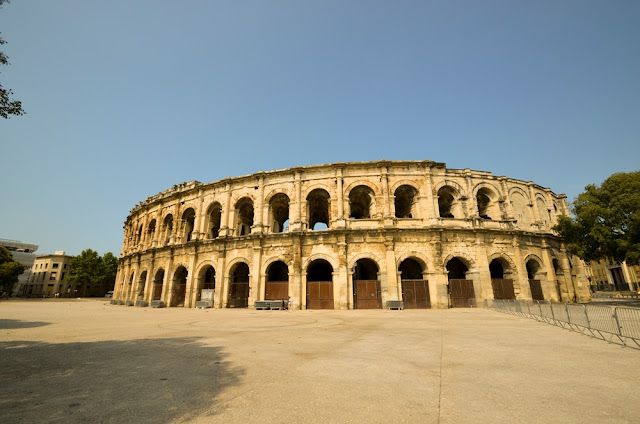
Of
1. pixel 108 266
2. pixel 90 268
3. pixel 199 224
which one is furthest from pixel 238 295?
pixel 108 266

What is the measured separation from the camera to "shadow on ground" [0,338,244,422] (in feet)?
10.3

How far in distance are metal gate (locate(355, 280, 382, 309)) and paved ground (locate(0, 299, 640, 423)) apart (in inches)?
467

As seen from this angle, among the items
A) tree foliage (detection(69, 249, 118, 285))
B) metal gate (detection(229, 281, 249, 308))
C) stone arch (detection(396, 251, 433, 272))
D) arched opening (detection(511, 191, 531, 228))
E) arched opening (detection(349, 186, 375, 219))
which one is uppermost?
arched opening (detection(349, 186, 375, 219))

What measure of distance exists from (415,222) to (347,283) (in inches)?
270

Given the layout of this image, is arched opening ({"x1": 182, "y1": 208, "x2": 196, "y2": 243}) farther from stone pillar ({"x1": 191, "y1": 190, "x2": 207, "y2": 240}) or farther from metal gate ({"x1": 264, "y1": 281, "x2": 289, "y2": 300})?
metal gate ({"x1": 264, "y1": 281, "x2": 289, "y2": 300})

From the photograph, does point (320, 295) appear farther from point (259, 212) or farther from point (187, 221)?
point (187, 221)

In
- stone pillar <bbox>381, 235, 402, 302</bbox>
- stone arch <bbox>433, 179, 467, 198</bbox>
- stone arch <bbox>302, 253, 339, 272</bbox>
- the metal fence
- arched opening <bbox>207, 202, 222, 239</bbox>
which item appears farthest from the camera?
arched opening <bbox>207, 202, 222, 239</bbox>

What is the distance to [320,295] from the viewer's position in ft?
65.2

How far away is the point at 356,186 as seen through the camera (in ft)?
70.6

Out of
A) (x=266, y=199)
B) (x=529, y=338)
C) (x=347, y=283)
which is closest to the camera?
(x=529, y=338)

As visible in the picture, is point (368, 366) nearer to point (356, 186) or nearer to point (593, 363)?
point (593, 363)

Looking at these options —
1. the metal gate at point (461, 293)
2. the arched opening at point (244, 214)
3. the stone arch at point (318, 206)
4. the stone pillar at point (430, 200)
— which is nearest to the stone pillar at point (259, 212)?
the arched opening at point (244, 214)

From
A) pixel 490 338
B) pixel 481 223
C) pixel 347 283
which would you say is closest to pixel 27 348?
pixel 490 338

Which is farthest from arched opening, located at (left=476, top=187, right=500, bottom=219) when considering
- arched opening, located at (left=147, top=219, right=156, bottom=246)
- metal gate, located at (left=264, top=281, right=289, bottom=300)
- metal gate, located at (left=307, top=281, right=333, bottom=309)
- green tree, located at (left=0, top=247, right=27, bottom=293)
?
green tree, located at (left=0, top=247, right=27, bottom=293)
